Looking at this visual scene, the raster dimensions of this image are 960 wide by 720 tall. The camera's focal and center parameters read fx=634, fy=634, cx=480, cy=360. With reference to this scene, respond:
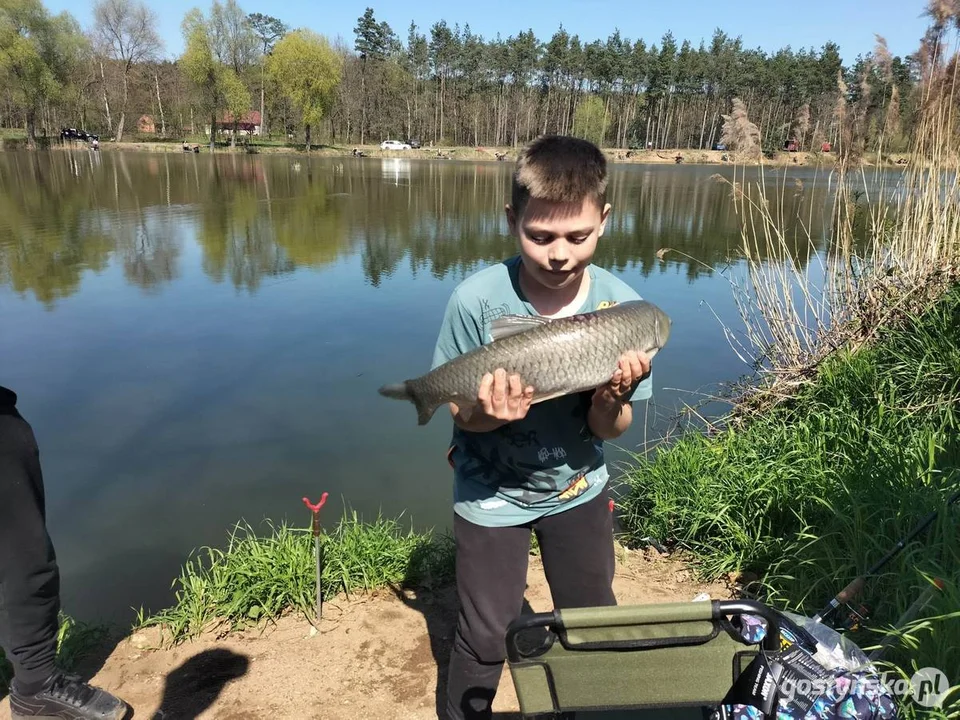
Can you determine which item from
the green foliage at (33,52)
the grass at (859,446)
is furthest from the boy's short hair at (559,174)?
the green foliage at (33,52)

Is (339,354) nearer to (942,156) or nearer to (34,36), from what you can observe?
(942,156)

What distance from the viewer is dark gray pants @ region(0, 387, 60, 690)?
2.31m

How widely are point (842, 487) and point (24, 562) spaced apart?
12.4 feet

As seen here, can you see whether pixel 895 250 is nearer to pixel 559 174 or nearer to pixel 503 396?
pixel 559 174

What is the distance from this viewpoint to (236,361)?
287 inches

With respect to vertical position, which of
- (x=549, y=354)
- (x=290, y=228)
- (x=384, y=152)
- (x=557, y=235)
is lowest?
(x=290, y=228)

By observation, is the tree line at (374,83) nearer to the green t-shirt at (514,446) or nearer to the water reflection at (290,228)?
the water reflection at (290,228)

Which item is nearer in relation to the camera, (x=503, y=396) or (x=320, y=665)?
(x=503, y=396)

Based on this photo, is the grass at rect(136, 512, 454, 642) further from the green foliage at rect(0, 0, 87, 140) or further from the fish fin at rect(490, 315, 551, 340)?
the green foliage at rect(0, 0, 87, 140)

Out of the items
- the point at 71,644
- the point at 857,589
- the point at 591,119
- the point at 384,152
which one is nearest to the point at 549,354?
the point at 857,589

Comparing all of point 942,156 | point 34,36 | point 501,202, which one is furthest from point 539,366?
point 34,36

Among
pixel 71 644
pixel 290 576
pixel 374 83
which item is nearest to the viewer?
pixel 71 644

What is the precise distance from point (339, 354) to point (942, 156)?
6313 millimetres

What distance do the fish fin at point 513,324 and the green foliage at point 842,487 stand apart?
167 cm
